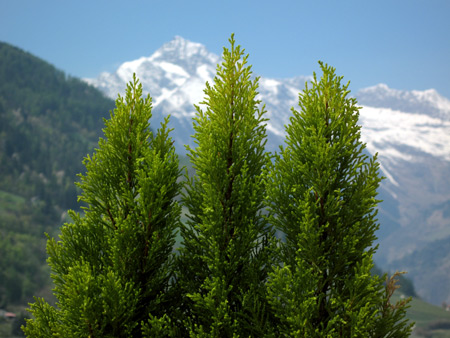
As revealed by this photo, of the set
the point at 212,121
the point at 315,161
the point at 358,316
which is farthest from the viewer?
the point at 212,121

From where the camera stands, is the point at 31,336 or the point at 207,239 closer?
the point at 207,239

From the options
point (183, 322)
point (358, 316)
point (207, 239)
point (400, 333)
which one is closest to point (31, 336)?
point (183, 322)

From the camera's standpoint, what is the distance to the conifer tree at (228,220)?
1209cm

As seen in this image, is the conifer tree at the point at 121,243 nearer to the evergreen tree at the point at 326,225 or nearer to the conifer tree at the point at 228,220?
the conifer tree at the point at 228,220

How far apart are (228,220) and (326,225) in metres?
2.68

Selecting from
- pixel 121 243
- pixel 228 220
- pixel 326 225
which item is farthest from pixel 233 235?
pixel 121 243

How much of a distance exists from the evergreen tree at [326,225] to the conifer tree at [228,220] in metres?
0.65

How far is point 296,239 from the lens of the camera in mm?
12508

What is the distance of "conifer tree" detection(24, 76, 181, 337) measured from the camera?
39.0 ft

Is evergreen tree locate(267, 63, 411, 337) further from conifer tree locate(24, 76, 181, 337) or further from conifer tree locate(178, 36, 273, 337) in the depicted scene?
conifer tree locate(24, 76, 181, 337)

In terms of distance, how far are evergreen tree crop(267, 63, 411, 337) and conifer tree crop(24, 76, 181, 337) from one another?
3.27 m

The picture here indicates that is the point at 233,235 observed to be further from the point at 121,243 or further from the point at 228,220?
the point at 121,243

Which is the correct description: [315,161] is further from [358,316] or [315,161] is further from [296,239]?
[358,316]

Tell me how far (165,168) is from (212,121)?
199 centimetres
